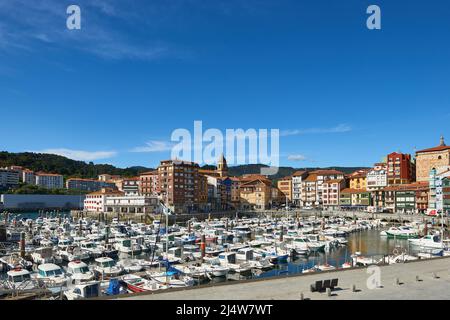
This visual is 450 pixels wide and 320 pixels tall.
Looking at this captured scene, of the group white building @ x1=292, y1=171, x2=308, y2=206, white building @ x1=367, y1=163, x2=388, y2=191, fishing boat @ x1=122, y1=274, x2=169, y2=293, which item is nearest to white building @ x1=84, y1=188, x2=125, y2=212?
white building @ x1=292, y1=171, x2=308, y2=206

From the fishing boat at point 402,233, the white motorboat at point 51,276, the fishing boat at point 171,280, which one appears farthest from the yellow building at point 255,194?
the white motorboat at point 51,276

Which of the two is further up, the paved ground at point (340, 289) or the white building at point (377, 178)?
the white building at point (377, 178)

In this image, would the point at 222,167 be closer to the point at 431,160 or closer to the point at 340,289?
the point at 431,160

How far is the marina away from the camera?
25.0 m

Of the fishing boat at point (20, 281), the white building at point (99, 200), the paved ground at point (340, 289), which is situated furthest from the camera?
the white building at point (99, 200)

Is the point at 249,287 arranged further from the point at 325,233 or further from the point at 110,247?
the point at 325,233

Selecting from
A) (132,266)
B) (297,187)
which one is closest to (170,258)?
(132,266)

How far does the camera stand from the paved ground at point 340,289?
14.1 m

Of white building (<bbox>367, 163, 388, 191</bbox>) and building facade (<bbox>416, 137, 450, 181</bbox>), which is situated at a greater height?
building facade (<bbox>416, 137, 450, 181</bbox>)

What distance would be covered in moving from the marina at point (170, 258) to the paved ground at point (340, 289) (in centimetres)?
90

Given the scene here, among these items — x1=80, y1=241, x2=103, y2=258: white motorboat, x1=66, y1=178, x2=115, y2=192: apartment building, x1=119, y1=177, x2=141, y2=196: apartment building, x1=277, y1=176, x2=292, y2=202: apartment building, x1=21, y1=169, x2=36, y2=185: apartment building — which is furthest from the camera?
x1=66, y1=178, x2=115, y2=192: apartment building

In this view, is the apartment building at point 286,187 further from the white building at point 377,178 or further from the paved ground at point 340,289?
the paved ground at point 340,289

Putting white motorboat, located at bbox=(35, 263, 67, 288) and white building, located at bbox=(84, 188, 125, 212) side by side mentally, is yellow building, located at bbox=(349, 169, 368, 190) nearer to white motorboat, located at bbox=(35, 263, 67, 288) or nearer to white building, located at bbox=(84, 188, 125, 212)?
white building, located at bbox=(84, 188, 125, 212)

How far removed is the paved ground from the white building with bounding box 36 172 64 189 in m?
165
